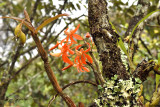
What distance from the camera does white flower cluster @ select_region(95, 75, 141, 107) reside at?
0.52m

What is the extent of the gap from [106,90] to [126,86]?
0.06m

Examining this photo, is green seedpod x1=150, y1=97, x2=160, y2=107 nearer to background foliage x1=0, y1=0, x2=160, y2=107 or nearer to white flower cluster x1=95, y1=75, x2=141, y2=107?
white flower cluster x1=95, y1=75, x2=141, y2=107

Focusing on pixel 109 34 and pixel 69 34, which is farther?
pixel 69 34

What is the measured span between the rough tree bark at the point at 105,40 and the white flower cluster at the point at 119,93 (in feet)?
0.08

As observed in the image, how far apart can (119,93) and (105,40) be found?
17cm

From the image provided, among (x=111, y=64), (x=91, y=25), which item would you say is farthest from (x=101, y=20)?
(x=111, y=64)

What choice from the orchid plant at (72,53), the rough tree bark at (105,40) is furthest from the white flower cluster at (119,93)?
the orchid plant at (72,53)

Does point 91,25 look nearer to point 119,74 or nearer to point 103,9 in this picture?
point 103,9

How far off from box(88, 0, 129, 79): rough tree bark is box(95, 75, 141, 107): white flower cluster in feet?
0.08

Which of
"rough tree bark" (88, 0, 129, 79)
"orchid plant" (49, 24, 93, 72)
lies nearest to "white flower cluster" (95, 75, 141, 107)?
"rough tree bark" (88, 0, 129, 79)

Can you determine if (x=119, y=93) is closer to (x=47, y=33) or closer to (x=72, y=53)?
(x=72, y=53)

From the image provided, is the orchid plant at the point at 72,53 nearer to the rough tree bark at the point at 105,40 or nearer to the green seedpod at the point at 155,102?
the rough tree bark at the point at 105,40

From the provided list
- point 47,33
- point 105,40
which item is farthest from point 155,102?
point 47,33

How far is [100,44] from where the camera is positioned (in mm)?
582
